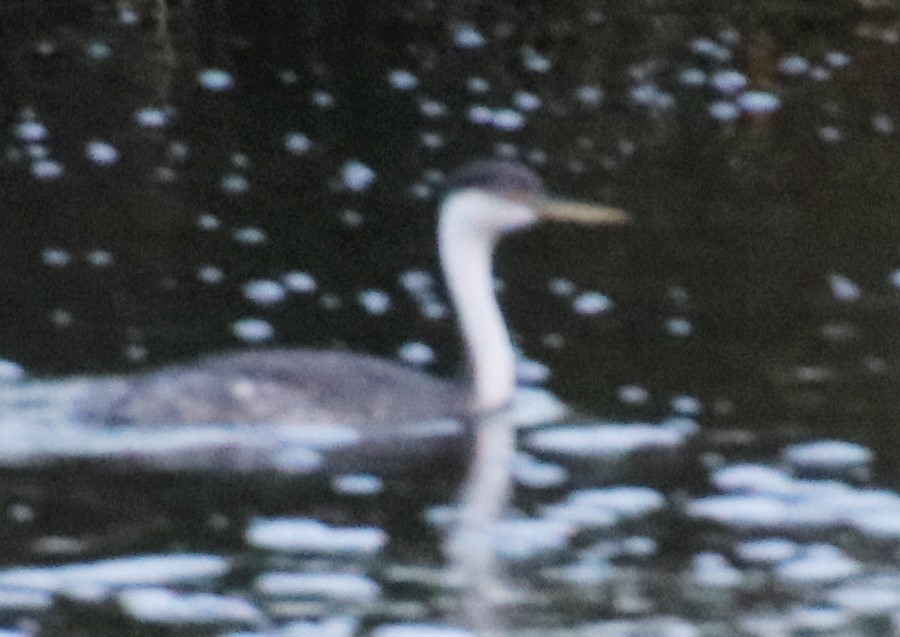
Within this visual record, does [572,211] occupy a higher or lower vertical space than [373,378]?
higher

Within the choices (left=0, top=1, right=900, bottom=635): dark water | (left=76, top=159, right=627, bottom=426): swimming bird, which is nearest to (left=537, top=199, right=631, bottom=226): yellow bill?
(left=76, top=159, right=627, bottom=426): swimming bird

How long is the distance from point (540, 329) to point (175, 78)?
7992 mm

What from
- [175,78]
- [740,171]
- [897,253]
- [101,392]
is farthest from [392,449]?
[175,78]

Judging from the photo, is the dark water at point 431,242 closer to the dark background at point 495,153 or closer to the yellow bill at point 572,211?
the dark background at point 495,153

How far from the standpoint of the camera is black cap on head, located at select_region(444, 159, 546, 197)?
46.0 ft

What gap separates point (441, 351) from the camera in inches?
595

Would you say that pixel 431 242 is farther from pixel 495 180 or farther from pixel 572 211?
pixel 572 211

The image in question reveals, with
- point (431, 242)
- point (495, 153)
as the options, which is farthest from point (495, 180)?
point (495, 153)

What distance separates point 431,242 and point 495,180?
357cm

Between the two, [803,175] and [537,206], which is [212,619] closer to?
[537,206]

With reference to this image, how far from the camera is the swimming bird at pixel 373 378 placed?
12.9 m

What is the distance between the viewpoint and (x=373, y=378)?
13102mm

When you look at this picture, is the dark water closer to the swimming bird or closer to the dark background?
the dark background

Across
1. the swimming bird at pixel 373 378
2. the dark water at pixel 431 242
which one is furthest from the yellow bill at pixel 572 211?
the dark water at pixel 431 242
